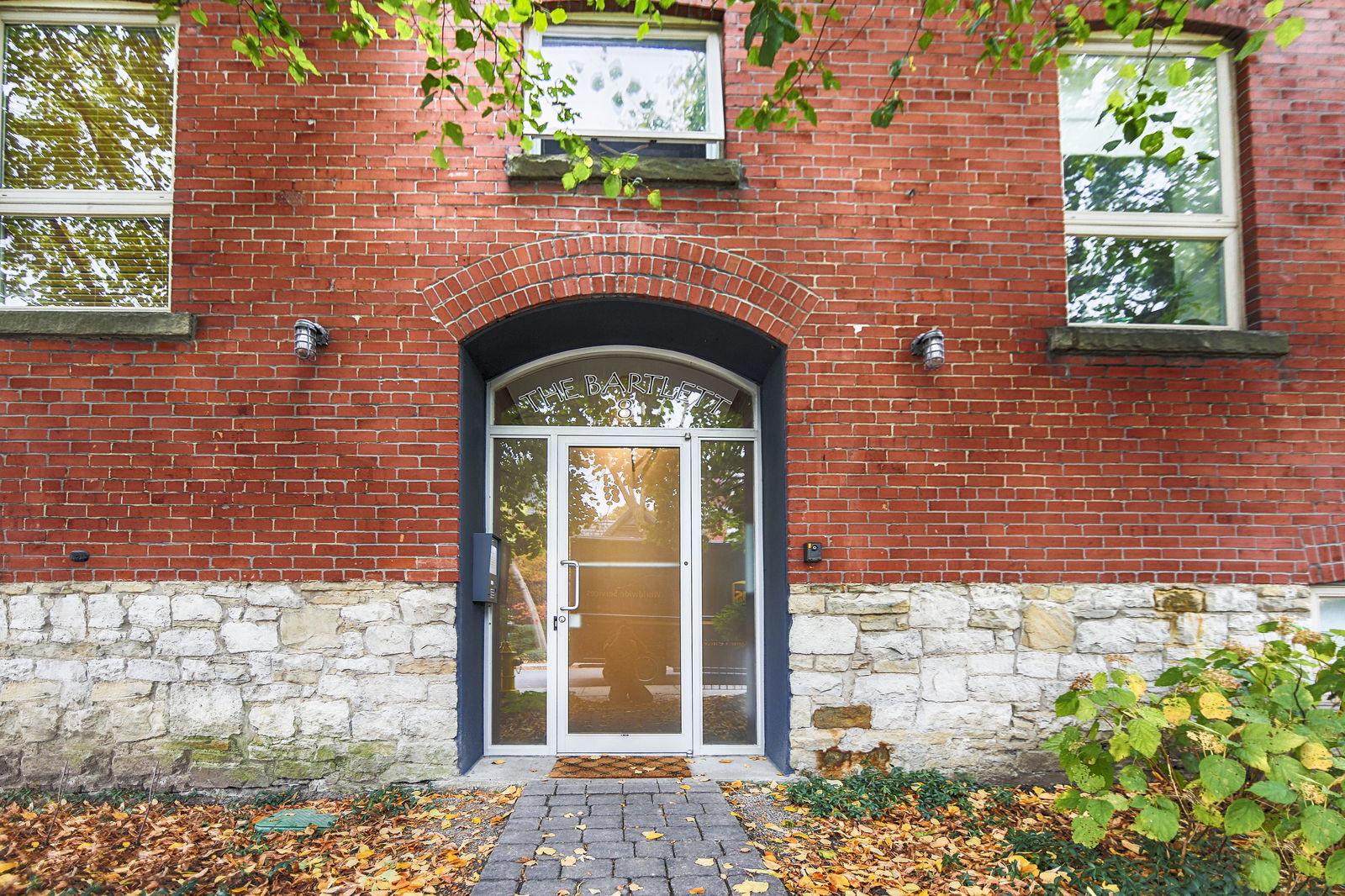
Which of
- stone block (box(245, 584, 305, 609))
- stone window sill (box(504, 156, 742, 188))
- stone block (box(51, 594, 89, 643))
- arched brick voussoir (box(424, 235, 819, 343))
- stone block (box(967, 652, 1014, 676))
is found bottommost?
stone block (box(967, 652, 1014, 676))

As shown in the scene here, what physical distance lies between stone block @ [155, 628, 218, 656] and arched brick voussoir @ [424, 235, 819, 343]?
7.96 ft

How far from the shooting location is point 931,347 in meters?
4.62

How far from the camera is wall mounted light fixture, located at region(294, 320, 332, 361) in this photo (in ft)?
14.6

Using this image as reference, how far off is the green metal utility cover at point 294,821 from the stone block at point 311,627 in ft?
2.92

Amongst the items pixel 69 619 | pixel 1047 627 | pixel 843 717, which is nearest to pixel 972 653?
pixel 1047 627

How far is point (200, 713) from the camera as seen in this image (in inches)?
175

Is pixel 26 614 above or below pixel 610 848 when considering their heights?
above

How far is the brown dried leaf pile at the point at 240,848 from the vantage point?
3367mm

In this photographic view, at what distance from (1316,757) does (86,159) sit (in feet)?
24.1

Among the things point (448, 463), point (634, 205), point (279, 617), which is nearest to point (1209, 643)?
point (634, 205)

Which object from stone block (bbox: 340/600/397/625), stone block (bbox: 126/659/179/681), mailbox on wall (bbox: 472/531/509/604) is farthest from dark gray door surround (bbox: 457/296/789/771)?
stone block (bbox: 126/659/179/681)

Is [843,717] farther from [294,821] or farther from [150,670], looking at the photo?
[150,670]

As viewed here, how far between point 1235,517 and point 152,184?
7.20 meters

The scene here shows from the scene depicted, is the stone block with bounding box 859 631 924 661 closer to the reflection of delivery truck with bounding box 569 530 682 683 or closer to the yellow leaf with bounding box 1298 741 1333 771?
the reflection of delivery truck with bounding box 569 530 682 683
